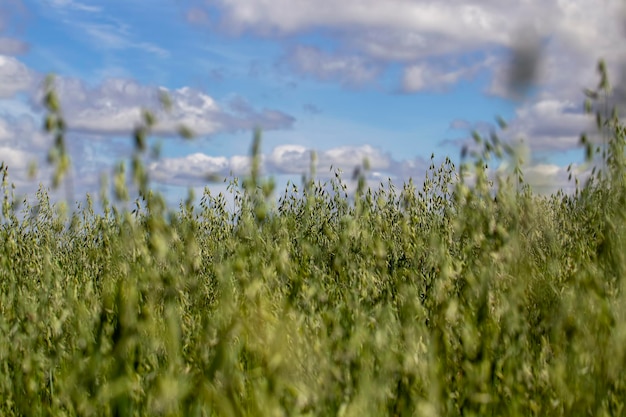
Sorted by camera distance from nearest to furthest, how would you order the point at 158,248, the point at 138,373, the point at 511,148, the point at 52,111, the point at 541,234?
1. the point at 158,248
2. the point at 52,111
3. the point at 138,373
4. the point at 511,148
5. the point at 541,234

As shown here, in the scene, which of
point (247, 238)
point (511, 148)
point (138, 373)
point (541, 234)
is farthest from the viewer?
point (541, 234)

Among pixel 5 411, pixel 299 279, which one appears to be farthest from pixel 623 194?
pixel 5 411

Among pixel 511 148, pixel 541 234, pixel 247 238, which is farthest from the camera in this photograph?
pixel 541 234

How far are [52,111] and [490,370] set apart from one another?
1.69 metres

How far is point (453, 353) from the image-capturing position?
3068 mm

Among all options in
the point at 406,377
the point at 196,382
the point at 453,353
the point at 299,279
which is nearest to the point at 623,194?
the point at 453,353

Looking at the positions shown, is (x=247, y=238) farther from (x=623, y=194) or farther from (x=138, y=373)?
(x=623, y=194)

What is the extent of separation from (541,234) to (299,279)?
4.02m

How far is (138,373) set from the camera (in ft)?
8.30

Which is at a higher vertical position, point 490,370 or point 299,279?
point 299,279

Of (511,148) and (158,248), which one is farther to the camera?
(511,148)

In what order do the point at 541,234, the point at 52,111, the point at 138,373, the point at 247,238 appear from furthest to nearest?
the point at 541,234 → the point at 247,238 → the point at 138,373 → the point at 52,111

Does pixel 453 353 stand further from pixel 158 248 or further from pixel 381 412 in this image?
pixel 158 248

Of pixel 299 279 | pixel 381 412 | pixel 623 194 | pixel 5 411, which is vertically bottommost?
pixel 5 411
